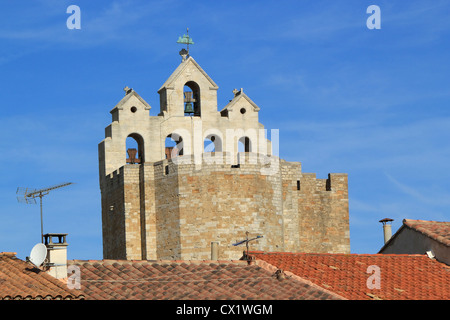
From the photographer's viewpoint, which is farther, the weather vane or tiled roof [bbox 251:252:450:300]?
the weather vane

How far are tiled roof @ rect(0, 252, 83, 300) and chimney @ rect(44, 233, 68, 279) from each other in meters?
0.38

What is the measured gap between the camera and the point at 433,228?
4684cm

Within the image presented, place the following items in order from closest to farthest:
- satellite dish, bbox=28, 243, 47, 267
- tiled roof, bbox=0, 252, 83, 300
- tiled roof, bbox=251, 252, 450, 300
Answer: tiled roof, bbox=0, 252, 83, 300 → satellite dish, bbox=28, 243, 47, 267 → tiled roof, bbox=251, 252, 450, 300

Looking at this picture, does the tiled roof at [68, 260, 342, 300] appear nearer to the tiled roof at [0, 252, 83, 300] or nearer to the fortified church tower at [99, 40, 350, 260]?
the tiled roof at [0, 252, 83, 300]

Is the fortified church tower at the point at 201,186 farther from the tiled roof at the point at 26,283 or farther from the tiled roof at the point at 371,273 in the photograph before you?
the tiled roof at the point at 26,283

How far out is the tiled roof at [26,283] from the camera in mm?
35031

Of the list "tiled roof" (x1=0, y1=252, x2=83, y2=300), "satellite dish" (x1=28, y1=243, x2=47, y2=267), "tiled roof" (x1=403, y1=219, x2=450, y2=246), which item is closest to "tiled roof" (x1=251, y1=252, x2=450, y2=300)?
"tiled roof" (x1=403, y1=219, x2=450, y2=246)

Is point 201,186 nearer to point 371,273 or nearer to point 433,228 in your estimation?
point 433,228

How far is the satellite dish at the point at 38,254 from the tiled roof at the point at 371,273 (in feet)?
27.9

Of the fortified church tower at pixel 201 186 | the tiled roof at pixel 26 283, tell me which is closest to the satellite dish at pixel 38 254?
the tiled roof at pixel 26 283

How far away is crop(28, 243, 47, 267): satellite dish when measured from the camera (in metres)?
36.7
